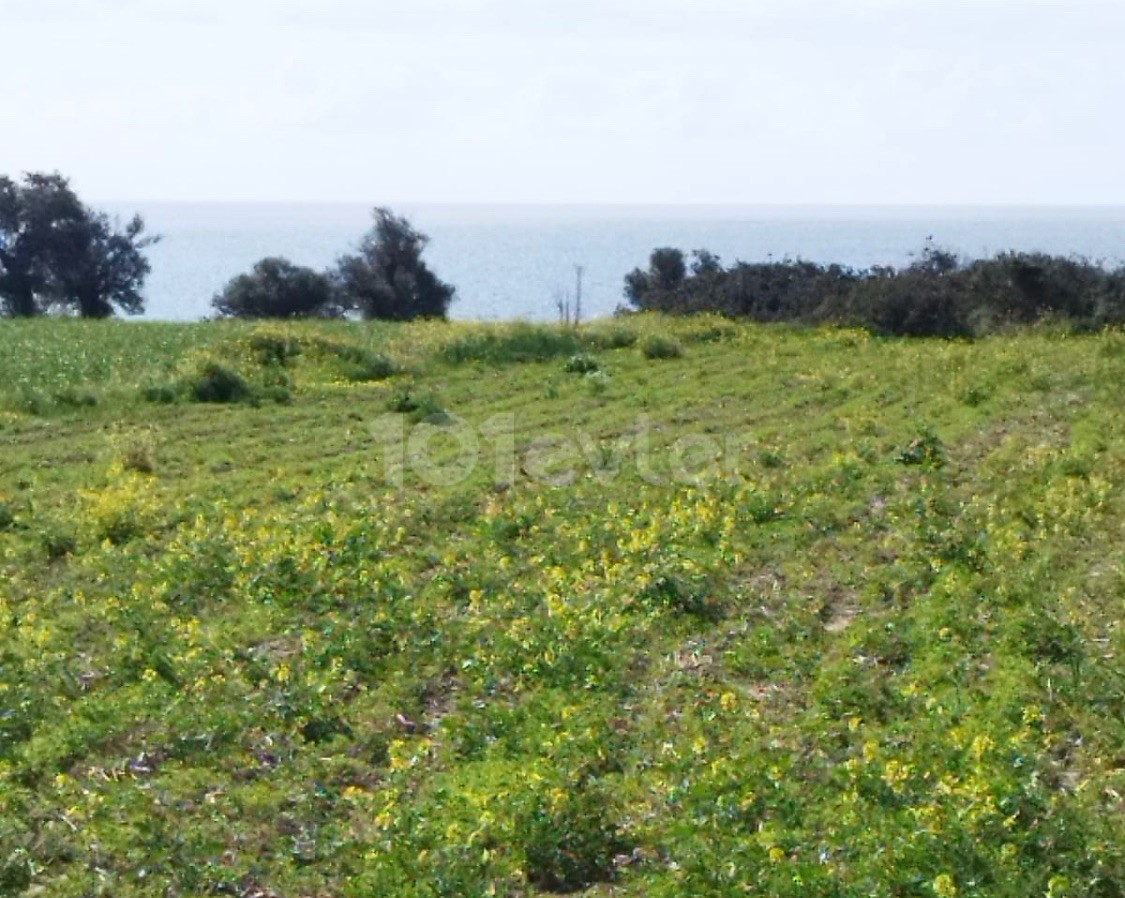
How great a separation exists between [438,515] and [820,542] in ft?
10.7

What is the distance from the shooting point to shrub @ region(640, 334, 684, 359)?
90.8 feet

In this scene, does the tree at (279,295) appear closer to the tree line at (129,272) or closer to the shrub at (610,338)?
the tree line at (129,272)

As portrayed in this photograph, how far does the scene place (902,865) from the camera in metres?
6.07

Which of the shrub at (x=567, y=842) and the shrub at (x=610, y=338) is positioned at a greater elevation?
the shrub at (x=610, y=338)

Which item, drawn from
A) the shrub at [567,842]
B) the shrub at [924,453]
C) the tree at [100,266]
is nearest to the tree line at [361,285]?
the tree at [100,266]

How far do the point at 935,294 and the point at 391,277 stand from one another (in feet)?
70.3

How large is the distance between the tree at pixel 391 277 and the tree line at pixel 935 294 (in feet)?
43.3

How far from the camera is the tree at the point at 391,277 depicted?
164 feet

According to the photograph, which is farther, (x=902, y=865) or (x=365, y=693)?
(x=365, y=693)

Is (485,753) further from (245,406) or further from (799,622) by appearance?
(245,406)

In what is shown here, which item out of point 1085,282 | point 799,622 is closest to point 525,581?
point 799,622

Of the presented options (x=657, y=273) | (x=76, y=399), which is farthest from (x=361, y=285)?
(x=76, y=399)

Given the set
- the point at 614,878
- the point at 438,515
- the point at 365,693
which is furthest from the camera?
the point at 438,515

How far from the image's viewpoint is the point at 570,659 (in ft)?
29.0
